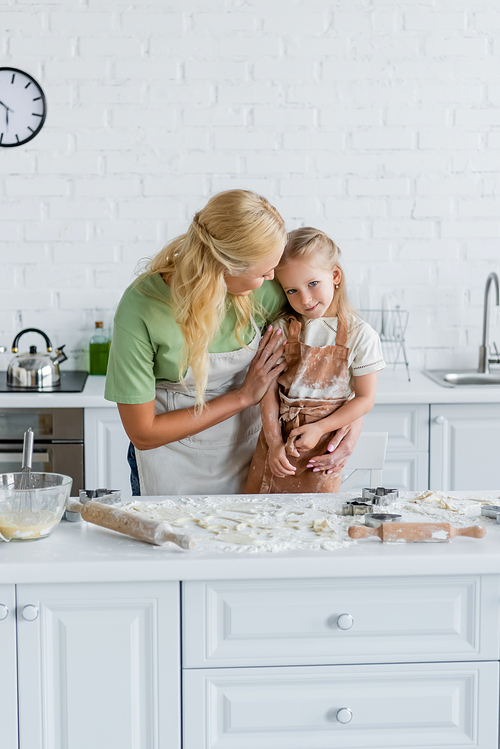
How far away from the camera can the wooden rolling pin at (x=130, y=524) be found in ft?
4.34

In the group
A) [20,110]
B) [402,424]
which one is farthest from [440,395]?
[20,110]

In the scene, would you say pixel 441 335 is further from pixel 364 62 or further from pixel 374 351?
pixel 374 351

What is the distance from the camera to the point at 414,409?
3016 millimetres

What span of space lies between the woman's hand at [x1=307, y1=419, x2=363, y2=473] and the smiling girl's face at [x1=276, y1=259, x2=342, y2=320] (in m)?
0.31

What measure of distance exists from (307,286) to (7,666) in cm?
111

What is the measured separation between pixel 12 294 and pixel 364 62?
1905 mm

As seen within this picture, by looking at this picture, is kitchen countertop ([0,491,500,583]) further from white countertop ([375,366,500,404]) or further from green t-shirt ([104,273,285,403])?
white countertop ([375,366,500,404])

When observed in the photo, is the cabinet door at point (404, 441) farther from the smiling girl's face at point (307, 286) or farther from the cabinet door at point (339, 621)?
the cabinet door at point (339, 621)

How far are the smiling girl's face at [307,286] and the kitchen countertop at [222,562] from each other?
29.6 inches

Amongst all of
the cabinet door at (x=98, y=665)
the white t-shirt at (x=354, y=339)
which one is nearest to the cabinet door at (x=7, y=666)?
the cabinet door at (x=98, y=665)

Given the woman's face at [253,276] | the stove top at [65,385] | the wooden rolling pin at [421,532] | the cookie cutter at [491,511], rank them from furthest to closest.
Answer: the stove top at [65,385], the woman's face at [253,276], the cookie cutter at [491,511], the wooden rolling pin at [421,532]

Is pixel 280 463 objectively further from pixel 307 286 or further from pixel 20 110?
pixel 20 110

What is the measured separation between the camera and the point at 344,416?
1946 mm

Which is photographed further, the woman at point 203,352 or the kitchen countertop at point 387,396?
the kitchen countertop at point 387,396
